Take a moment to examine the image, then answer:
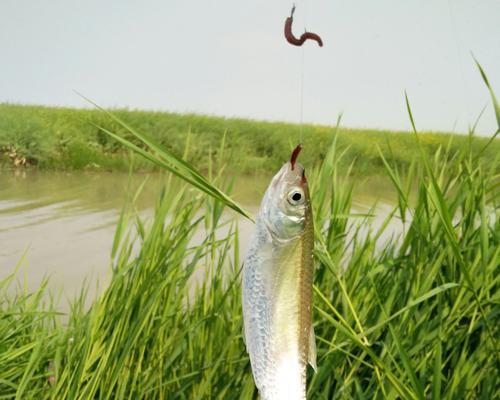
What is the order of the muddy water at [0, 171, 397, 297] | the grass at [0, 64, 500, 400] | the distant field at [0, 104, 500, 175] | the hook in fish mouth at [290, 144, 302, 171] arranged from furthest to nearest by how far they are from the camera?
the distant field at [0, 104, 500, 175] < the muddy water at [0, 171, 397, 297] < the grass at [0, 64, 500, 400] < the hook in fish mouth at [290, 144, 302, 171]

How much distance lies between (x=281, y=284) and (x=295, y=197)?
0.17 feet

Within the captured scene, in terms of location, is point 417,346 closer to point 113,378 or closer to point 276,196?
point 113,378

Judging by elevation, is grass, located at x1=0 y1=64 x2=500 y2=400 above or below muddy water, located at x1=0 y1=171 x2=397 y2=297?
above

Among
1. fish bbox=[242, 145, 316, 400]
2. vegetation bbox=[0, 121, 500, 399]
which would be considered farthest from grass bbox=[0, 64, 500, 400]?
fish bbox=[242, 145, 316, 400]

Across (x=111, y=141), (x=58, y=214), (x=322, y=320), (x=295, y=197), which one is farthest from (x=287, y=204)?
(x=111, y=141)

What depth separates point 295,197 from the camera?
32 cm

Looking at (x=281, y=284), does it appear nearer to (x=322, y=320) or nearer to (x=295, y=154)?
(x=295, y=154)

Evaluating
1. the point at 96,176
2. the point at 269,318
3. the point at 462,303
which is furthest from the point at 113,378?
the point at 96,176

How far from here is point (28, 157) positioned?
343 inches

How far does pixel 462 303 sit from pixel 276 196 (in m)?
0.93

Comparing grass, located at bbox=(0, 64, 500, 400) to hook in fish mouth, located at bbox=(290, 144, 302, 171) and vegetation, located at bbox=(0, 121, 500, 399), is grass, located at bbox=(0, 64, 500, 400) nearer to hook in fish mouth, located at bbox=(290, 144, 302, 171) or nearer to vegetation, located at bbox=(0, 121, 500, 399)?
vegetation, located at bbox=(0, 121, 500, 399)

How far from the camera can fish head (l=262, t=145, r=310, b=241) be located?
1.04 ft

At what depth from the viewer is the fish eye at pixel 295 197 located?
32cm

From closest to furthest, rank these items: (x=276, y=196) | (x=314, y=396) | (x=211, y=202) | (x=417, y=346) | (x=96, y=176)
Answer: (x=276, y=196)
(x=417, y=346)
(x=314, y=396)
(x=211, y=202)
(x=96, y=176)
